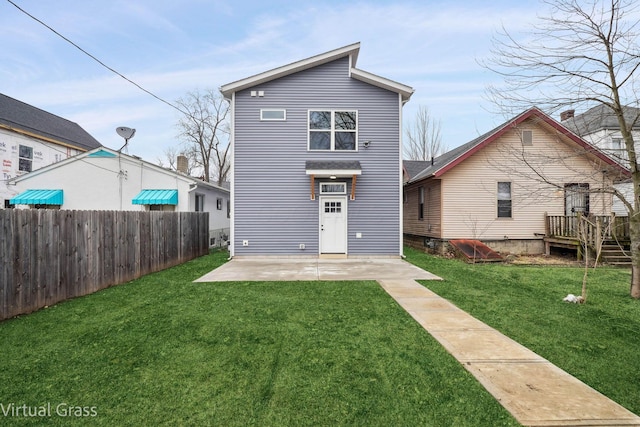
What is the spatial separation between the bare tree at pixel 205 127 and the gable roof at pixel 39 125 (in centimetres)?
824

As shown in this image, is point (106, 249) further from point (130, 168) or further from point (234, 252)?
point (130, 168)

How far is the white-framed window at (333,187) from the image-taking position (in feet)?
34.5

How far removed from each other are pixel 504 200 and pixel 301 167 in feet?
27.0

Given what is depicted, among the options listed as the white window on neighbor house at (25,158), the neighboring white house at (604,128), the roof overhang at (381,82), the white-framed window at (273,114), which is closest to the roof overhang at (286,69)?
the roof overhang at (381,82)

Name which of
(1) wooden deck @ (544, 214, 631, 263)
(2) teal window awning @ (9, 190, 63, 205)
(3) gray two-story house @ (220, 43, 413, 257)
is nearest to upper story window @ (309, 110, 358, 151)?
(3) gray two-story house @ (220, 43, 413, 257)

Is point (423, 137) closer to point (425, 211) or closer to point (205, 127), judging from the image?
A: point (425, 211)

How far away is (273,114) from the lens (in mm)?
10508

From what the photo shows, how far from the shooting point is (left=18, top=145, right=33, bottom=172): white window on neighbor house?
16359 millimetres

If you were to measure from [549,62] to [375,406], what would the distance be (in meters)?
6.68

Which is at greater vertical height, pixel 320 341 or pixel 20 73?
pixel 20 73

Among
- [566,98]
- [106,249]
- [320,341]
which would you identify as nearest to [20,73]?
[106,249]

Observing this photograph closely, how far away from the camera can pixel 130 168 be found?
1237 cm

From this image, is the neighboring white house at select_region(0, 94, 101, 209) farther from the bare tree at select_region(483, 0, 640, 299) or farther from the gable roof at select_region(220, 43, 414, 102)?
the bare tree at select_region(483, 0, 640, 299)

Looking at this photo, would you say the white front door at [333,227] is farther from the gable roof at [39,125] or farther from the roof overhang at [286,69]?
the gable roof at [39,125]
